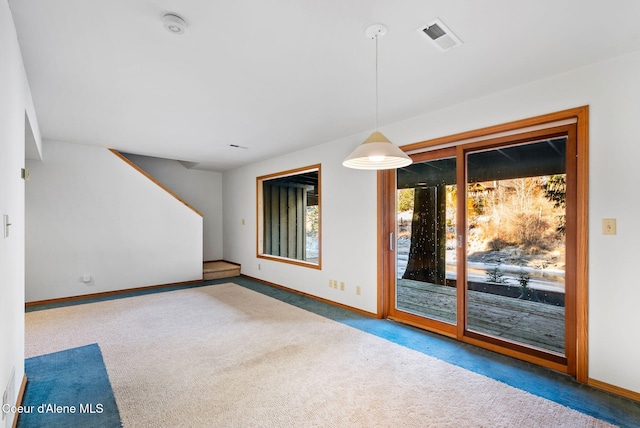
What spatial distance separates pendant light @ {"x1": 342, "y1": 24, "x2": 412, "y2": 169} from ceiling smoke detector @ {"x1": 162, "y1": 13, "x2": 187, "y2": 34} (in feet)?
3.76

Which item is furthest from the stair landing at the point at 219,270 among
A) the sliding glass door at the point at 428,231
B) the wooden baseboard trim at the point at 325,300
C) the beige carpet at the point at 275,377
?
the sliding glass door at the point at 428,231

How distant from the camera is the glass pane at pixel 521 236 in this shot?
287 cm

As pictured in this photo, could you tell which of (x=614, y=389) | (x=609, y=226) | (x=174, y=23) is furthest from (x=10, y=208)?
(x=614, y=389)

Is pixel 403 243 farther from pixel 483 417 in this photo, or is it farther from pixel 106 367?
pixel 106 367

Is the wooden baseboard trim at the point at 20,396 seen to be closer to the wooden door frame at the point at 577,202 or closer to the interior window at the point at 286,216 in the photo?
the wooden door frame at the point at 577,202

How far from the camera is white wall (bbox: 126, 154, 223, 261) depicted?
268 inches

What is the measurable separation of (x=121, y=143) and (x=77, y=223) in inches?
58.1

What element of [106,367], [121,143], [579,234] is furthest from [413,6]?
[121,143]

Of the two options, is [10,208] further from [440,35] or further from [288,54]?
[440,35]

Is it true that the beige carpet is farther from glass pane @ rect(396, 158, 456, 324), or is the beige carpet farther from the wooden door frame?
glass pane @ rect(396, 158, 456, 324)

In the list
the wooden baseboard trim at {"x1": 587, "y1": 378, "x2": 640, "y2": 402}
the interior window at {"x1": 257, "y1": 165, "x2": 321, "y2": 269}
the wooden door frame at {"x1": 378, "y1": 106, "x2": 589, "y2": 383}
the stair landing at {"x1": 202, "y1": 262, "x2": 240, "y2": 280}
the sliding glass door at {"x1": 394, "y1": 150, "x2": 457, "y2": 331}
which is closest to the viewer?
the wooden baseboard trim at {"x1": 587, "y1": 378, "x2": 640, "y2": 402}

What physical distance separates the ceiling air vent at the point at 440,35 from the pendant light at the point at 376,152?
0.92 feet

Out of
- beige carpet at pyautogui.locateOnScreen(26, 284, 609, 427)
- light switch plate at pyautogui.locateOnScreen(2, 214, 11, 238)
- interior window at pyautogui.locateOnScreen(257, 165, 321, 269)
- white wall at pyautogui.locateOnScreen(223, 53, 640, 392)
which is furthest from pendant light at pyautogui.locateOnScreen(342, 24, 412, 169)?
interior window at pyautogui.locateOnScreen(257, 165, 321, 269)

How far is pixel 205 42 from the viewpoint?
6.84 ft
